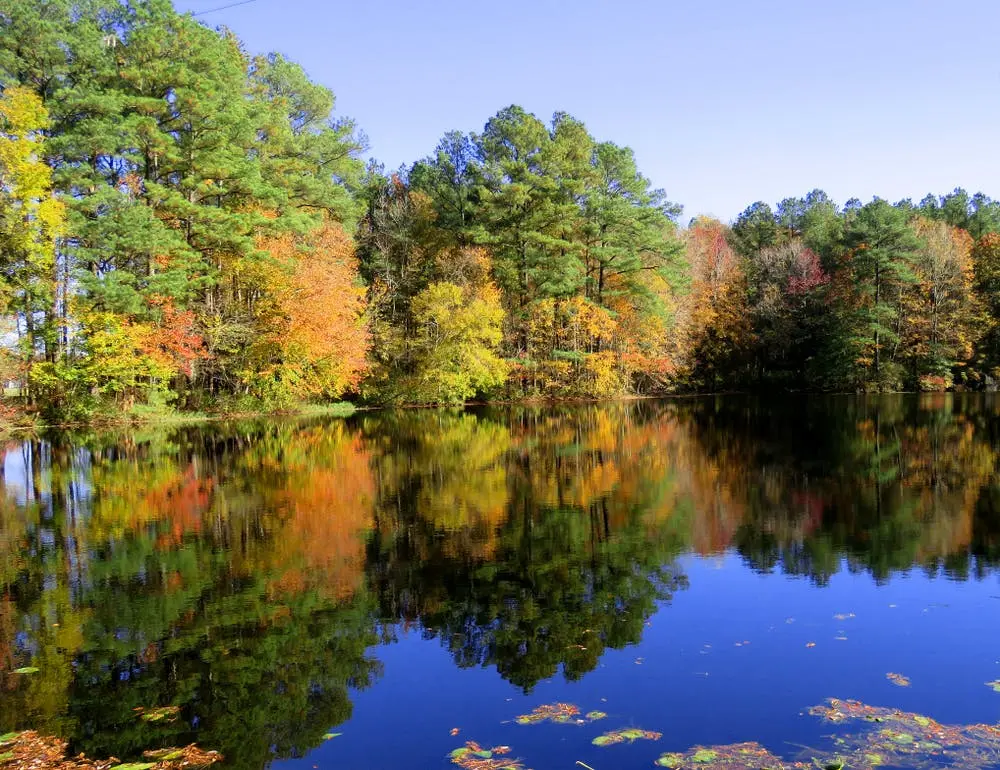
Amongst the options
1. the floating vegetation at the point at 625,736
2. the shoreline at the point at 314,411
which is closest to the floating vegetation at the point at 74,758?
the floating vegetation at the point at 625,736

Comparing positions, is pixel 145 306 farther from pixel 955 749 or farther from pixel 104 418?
pixel 955 749

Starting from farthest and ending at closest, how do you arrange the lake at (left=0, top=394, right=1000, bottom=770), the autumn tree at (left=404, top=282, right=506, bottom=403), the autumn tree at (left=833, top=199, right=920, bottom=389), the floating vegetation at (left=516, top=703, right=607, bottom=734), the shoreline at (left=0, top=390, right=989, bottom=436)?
the autumn tree at (left=833, top=199, right=920, bottom=389), the autumn tree at (left=404, top=282, right=506, bottom=403), the shoreline at (left=0, top=390, right=989, bottom=436), the floating vegetation at (left=516, top=703, right=607, bottom=734), the lake at (left=0, top=394, right=1000, bottom=770)

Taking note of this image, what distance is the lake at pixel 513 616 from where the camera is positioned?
5367 mm

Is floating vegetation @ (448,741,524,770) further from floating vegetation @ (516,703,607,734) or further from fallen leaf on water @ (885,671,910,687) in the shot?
fallen leaf on water @ (885,671,910,687)

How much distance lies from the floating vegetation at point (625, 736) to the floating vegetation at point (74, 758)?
2.52 metres

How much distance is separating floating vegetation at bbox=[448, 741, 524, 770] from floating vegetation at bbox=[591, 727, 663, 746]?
2.03ft

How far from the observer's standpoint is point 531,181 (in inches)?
1699

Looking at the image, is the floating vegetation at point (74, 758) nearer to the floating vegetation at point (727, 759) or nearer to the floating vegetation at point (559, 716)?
the floating vegetation at point (559, 716)

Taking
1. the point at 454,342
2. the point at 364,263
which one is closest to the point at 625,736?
the point at 454,342

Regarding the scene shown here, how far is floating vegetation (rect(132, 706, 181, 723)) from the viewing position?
5.60 metres

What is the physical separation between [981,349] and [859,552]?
5351 cm

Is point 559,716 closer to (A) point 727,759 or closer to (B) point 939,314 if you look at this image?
(A) point 727,759

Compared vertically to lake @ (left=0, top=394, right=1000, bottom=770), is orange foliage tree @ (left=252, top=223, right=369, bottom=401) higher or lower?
higher

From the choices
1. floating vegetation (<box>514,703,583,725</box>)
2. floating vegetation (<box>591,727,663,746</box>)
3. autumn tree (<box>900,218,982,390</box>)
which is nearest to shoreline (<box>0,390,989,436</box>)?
autumn tree (<box>900,218,982,390</box>)
